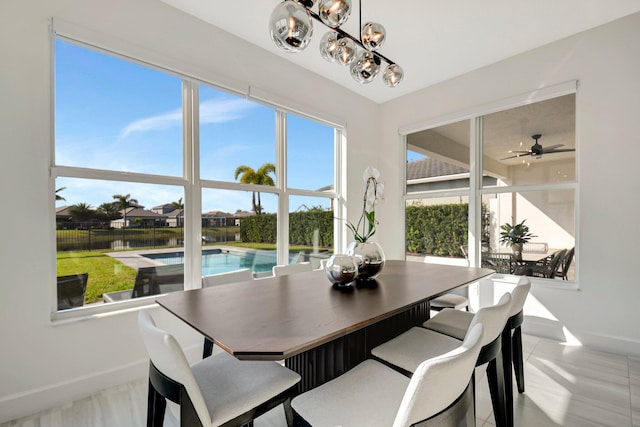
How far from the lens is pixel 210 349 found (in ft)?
6.25

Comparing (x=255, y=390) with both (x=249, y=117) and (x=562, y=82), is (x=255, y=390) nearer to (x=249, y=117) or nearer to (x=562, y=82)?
(x=249, y=117)

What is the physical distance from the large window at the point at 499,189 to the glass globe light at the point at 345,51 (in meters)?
2.48

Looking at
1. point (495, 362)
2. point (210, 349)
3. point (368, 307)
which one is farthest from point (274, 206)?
point (495, 362)

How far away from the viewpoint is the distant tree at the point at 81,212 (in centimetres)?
213

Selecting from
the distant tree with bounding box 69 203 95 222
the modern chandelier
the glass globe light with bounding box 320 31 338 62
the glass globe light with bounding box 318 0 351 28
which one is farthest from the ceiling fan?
the distant tree with bounding box 69 203 95 222

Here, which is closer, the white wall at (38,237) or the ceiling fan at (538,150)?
the white wall at (38,237)

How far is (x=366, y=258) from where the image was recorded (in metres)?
1.90

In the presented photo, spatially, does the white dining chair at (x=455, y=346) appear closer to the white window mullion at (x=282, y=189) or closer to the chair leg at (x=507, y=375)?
the chair leg at (x=507, y=375)

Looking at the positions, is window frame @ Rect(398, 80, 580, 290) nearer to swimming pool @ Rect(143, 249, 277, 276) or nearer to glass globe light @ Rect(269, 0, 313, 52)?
swimming pool @ Rect(143, 249, 277, 276)

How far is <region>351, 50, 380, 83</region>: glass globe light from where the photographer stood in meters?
1.94

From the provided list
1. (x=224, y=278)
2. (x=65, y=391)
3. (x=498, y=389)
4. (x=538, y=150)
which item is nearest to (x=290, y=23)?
(x=224, y=278)

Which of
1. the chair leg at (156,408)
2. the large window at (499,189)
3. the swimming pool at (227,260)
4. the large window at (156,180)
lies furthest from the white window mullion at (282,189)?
the chair leg at (156,408)

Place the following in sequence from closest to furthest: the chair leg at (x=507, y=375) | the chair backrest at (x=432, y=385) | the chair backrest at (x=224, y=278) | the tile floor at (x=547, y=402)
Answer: the chair backrest at (x=432, y=385) → the chair leg at (x=507, y=375) → the tile floor at (x=547, y=402) → the chair backrest at (x=224, y=278)

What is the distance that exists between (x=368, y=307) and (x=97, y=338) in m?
2.03
